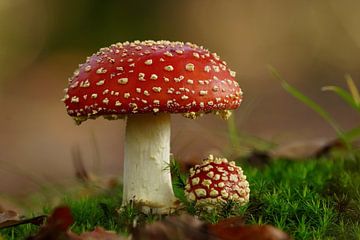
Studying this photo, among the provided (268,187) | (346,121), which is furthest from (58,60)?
(268,187)

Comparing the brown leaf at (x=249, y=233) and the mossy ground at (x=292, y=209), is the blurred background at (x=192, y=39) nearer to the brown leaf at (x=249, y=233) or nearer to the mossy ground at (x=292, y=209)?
the mossy ground at (x=292, y=209)

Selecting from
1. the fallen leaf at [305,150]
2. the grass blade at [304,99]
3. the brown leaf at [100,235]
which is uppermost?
the grass blade at [304,99]

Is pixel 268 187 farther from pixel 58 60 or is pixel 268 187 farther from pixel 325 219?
pixel 58 60

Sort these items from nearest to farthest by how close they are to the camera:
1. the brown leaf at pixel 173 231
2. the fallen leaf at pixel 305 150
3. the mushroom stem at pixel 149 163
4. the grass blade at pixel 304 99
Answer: the brown leaf at pixel 173 231, the mushroom stem at pixel 149 163, the grass blade at pixel 304 99, the fallen leaf at pixel 305 150

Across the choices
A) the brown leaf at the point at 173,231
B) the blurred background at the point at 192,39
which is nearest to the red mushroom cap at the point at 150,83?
the brown leaf at the point at 173,231

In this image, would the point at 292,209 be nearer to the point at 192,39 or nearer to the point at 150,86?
the point at 150,86
